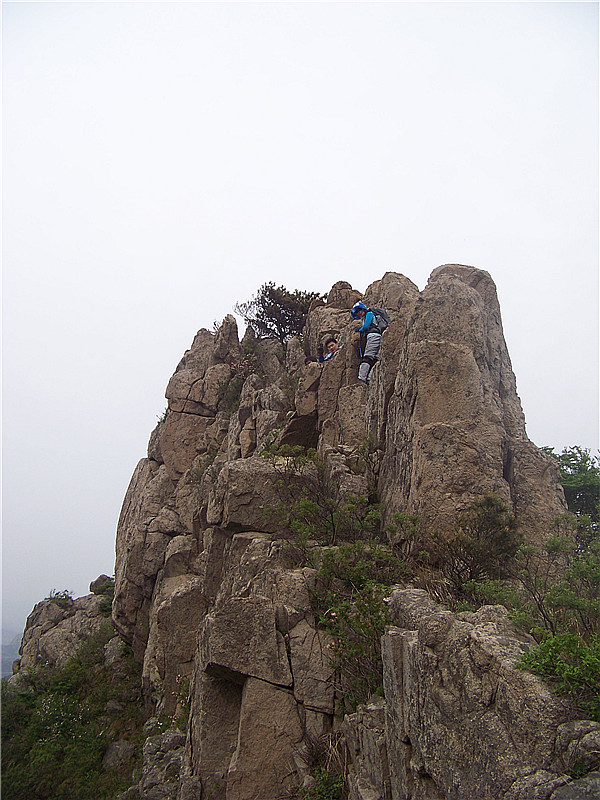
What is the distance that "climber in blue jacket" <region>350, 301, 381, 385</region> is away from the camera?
15739 millimetres

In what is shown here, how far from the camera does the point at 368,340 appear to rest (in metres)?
15.8

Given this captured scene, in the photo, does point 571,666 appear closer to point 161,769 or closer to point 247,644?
point 247,644

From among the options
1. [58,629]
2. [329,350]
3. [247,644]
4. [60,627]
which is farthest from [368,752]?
[60,627]

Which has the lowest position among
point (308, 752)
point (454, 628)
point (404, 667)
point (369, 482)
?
point (308, 752)

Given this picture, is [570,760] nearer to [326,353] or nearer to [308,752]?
[308,752]

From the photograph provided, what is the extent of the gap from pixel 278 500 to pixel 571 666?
28.9ft

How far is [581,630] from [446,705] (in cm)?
213

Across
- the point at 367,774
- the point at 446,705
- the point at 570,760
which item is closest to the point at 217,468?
the point at 367,774

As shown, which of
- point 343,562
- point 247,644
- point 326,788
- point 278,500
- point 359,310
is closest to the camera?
point 326,788

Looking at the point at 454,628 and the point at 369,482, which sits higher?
the point at 369,482

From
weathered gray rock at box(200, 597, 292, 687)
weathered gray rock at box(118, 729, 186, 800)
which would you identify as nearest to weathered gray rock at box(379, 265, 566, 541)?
weathered gray rock at box(200, 597, 292, 687)

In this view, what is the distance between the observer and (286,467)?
1320cm

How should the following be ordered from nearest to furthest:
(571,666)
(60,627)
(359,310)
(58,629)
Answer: (571,666)
(359,310)
(58,629)
(60,627)

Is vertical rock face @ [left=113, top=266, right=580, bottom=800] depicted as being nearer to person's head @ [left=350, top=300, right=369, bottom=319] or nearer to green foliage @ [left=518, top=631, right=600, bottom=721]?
person's head @ [left=350, top=300, right=369, bottom=319]
